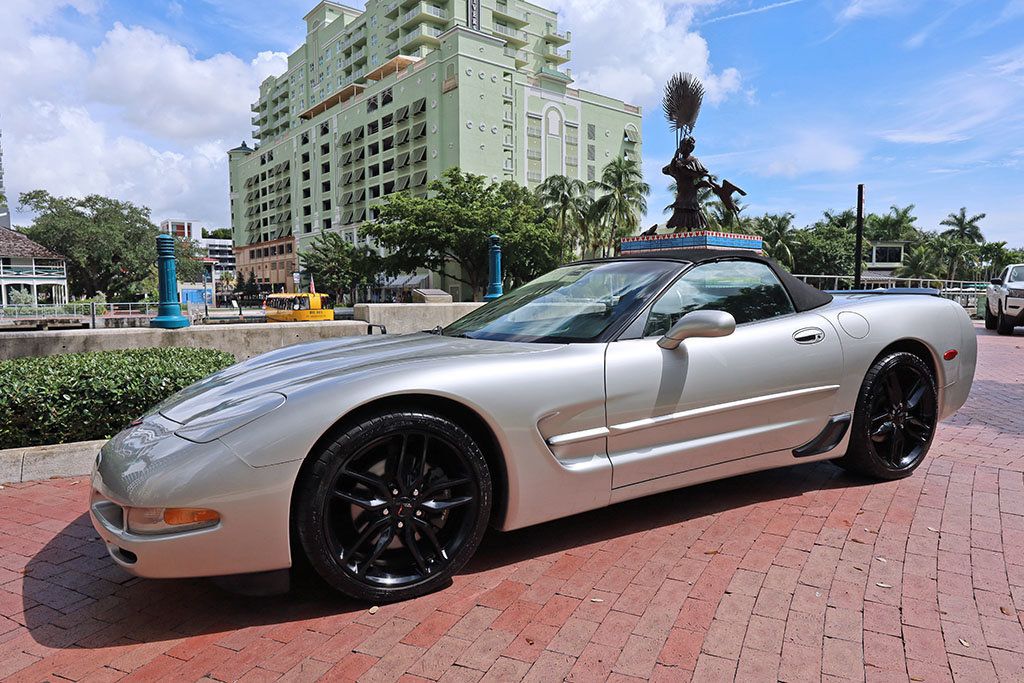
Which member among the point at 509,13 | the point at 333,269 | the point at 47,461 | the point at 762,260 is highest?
the point at 509,13

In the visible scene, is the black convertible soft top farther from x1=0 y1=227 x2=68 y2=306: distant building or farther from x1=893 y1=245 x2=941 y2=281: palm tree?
x1=893 y1=245 x2=941 y2=281: palm tree

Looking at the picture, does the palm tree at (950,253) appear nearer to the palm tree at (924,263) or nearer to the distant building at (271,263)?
the palm tree at (924,263)

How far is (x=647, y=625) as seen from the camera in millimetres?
2209

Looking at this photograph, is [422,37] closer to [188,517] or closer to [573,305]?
[573,305]

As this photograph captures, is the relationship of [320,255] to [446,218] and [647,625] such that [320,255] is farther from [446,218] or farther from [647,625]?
[647,625]

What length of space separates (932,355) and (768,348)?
4.51 feet

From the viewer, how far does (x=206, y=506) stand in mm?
2041

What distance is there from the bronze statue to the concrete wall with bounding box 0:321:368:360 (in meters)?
9.64

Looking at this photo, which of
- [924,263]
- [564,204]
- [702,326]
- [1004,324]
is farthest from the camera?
[924,263]

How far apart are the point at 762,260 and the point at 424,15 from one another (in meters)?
65.9

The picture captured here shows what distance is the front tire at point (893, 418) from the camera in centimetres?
344

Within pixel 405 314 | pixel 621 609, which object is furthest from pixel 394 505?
pixel 405 314

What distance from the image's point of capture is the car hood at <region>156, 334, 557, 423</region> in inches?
95.2

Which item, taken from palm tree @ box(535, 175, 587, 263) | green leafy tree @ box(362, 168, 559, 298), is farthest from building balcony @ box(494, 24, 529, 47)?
green leafy tree @ box(362, 168, 559, 298)
